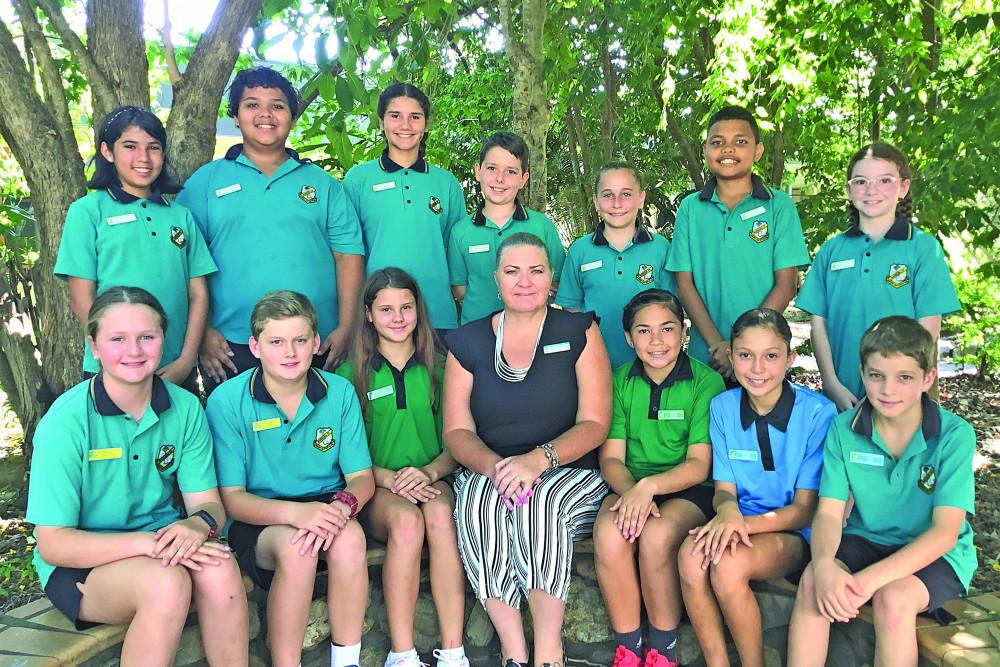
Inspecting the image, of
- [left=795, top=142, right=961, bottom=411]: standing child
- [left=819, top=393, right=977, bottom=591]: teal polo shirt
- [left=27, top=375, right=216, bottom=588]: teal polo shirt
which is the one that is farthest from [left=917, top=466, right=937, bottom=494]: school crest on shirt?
[left=27, top=375, right=216, bottom=588]: teal polo shirt

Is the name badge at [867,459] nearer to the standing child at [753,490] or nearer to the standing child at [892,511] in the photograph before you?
the standing child at [892,511]

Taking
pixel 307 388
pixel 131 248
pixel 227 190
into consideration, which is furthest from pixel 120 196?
pixel 307 388

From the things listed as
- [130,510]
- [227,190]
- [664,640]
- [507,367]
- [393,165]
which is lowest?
[664,640]

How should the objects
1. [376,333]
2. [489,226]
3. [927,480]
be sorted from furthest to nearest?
[489,226] < [376,333] < [927,480]

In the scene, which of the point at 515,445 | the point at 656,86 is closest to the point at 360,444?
the point at 515,445

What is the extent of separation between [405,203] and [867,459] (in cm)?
221

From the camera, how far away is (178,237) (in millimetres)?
3123

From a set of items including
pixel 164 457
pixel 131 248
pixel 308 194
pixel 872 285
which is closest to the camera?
pixel 164 457

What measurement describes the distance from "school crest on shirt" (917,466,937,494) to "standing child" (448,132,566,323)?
1.97 meters

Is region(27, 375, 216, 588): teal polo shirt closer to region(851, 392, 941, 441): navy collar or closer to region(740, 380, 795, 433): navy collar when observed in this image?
region(740, 380, 795, 433): navy collar

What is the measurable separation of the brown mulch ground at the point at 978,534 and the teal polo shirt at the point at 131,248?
5.46ft

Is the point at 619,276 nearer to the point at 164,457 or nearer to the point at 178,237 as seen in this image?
the point at 178,237

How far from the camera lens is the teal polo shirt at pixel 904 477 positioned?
244cm

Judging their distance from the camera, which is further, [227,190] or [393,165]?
[393,165]
